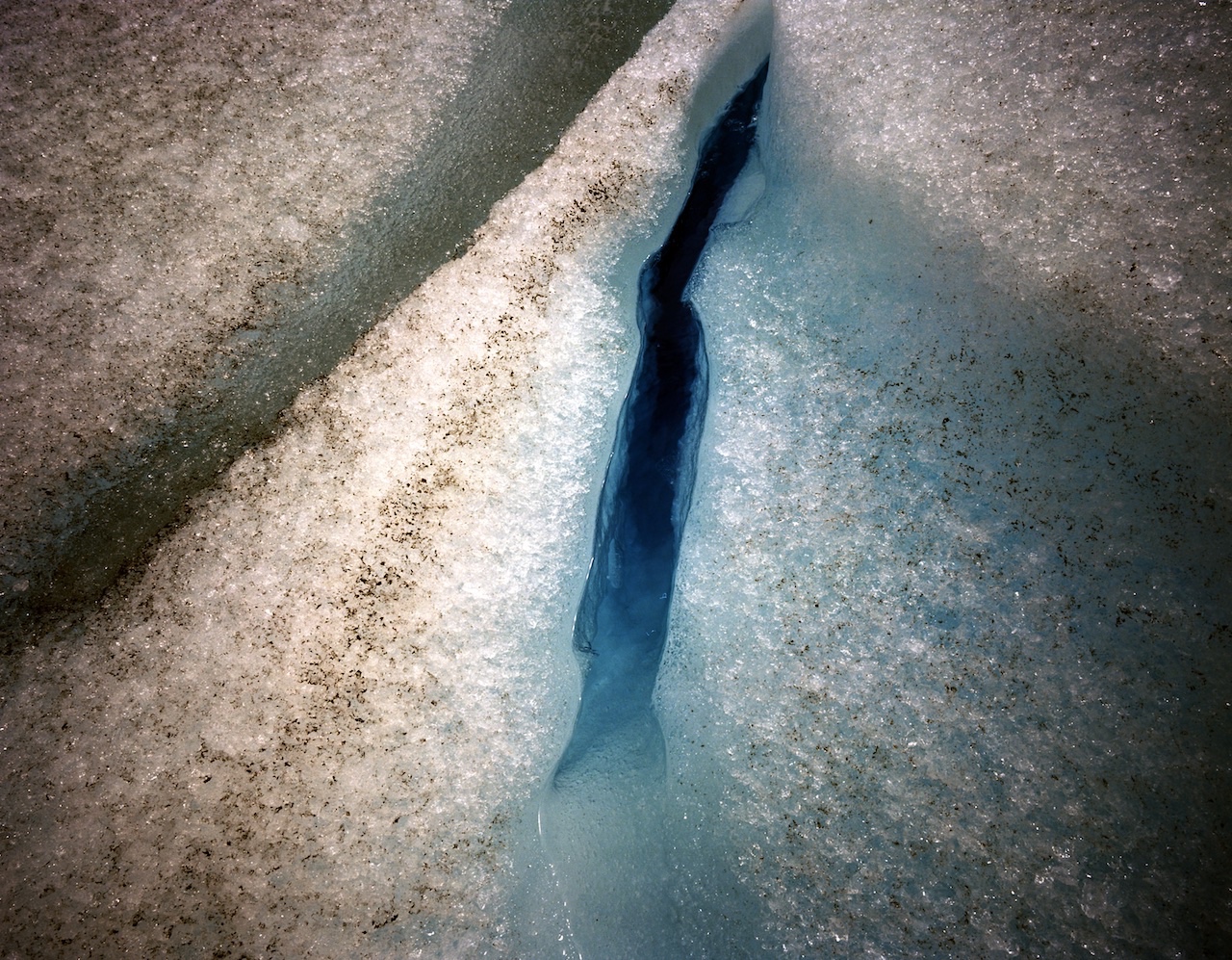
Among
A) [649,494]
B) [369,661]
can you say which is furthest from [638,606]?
[369,661]

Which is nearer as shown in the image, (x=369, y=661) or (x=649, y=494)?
(x=369, y=661)

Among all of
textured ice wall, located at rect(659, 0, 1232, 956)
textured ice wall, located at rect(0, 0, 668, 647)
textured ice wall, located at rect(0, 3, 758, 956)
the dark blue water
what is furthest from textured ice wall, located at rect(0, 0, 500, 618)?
textured ice wall, located at rect(659, 0, 1232, 956)

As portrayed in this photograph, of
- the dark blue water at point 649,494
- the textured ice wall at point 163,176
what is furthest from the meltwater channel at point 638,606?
the textured ice wall at point 163,176

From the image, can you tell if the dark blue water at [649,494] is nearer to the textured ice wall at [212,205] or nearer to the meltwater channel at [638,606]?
the meltwater channel at [638,606]

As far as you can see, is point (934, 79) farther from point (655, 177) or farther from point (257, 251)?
point (257, 251)

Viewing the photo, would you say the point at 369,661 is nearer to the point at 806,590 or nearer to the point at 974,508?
the point at 806,590

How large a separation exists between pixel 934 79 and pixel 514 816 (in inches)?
60.0

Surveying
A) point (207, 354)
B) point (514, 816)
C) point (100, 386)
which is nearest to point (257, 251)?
point (207, 354)

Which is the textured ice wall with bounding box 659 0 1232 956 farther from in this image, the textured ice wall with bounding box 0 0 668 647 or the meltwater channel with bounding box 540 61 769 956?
the textured ice wall with bounding box 0 0 668 647

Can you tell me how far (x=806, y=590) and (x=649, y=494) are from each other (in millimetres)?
334

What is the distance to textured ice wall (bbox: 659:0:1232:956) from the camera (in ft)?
3.18

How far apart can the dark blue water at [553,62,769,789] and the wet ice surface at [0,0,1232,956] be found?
1.7 inches

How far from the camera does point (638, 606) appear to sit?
117 cm

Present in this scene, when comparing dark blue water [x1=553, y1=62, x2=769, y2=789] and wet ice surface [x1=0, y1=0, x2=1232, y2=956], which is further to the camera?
dark blue water [x1=553, y1=62, x2=769, y2=789]
